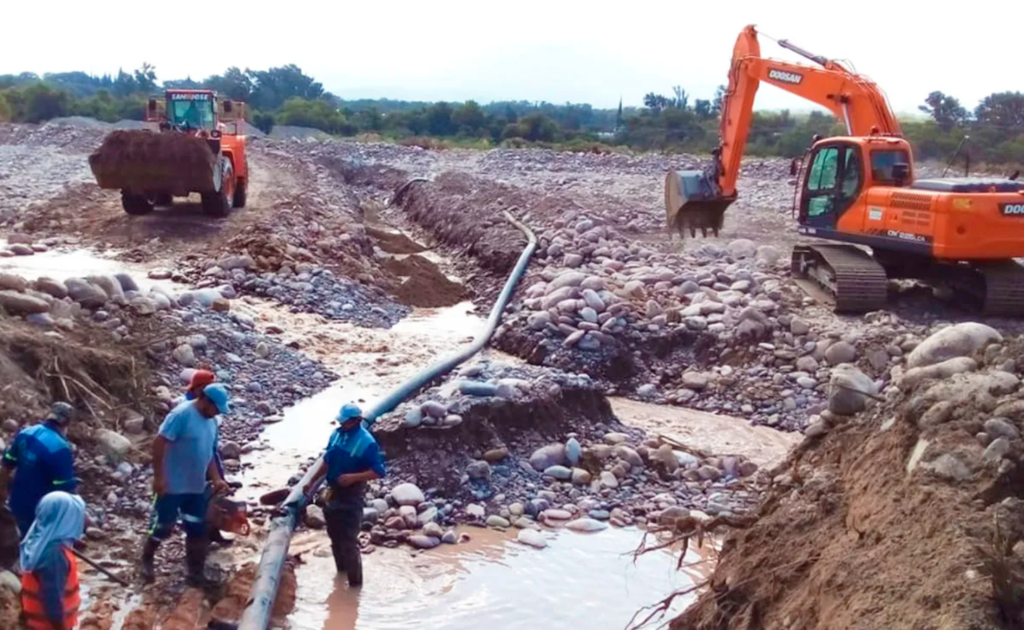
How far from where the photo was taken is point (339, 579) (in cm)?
714

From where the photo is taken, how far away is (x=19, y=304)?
9273 millimetres

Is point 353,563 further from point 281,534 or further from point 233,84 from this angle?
point 233,84

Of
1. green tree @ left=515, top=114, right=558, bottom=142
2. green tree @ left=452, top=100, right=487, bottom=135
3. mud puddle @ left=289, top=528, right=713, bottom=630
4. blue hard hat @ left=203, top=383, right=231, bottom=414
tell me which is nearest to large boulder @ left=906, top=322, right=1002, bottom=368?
mud puddle @ left=289, top=528, right=713, bottom=630

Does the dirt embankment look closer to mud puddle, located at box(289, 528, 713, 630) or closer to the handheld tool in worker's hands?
mud puddle, located at box(289, 528, 713, 630)

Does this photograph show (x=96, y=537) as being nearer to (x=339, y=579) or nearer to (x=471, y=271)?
(x=339, y=579)

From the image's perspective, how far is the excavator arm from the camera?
1463cm

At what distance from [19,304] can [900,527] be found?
763cm

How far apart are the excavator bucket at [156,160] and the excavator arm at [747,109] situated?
7.60 meters

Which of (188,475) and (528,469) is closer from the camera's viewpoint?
(188,475)

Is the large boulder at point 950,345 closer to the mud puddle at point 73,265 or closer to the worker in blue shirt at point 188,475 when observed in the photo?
the worker in blue shirt at point 188,475

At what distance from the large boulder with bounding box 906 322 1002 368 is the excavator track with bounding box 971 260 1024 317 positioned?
594 cm

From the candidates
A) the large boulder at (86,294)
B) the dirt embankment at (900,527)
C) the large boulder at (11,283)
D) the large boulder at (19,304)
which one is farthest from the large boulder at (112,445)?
the dirt embankment at (900,527)

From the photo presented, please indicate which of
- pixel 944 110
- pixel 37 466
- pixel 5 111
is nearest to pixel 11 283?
pixel 37 466

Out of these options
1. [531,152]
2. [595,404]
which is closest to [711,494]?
[595,404]
